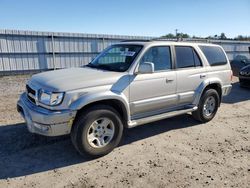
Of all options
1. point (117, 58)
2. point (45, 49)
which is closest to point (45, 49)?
point (45, 49)

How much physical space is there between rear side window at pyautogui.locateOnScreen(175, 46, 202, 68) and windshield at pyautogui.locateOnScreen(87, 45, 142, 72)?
3.24 ft

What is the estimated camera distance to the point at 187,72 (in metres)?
5.04

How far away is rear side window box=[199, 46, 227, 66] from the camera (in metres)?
5.60

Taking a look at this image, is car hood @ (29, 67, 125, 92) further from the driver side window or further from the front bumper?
the driver side window

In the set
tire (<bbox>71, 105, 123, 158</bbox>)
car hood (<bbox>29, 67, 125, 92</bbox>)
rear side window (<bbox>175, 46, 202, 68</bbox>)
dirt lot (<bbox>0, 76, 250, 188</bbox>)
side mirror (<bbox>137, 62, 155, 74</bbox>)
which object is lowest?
dirt lot (<bbox>0, 76, 250, 188</bbox>)

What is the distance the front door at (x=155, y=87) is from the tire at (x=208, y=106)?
3.10ft

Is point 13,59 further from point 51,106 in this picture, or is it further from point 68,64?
point 51,106

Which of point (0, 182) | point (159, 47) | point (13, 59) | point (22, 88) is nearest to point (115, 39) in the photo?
point (13, 59)

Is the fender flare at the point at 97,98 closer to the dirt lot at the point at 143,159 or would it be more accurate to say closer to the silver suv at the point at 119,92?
the silver suv at the point at 119,92

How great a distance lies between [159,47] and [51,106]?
7.91 feet

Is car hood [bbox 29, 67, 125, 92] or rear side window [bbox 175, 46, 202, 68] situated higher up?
rear side window [bbox 175, 46, 202, 68]

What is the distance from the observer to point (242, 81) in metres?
10.4

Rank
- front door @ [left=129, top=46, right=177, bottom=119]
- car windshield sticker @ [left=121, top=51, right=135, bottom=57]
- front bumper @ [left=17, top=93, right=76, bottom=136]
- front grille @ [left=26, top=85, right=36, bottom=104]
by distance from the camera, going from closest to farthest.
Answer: front bumper @ [left=17, top=93, right=76, bottom=136], front grille @ [left=26, top=85, right=36, bottom=104], front door @ [left=129, top=46, right=177, bottom=119], car windshield sticker @ [left=121, top=51, right=135, bottom=57]

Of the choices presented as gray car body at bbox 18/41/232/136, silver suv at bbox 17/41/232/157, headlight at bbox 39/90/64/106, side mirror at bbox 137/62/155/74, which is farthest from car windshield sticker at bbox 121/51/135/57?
headlight at bbox 39/90/64/106
